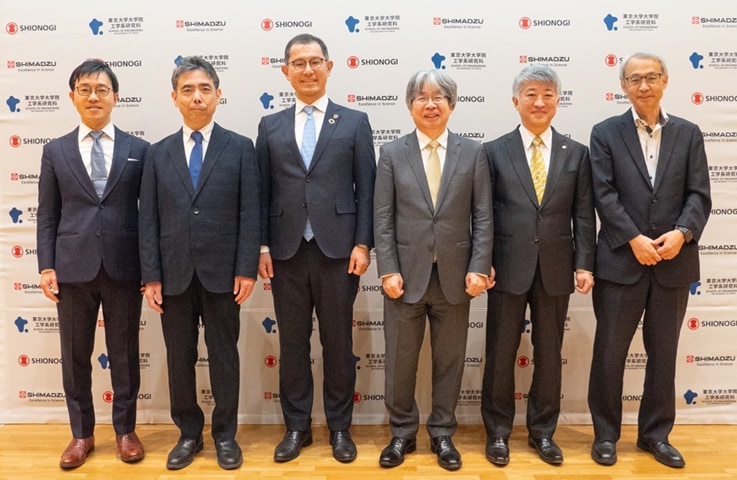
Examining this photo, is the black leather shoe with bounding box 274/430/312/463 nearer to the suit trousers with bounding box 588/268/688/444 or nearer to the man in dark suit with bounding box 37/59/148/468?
the man in dark suit with bounding box 37/59/148/468

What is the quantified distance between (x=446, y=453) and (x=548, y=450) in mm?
501

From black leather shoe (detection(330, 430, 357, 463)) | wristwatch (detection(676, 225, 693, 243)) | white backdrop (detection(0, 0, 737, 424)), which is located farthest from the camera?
white backdrop (detection(0, 0, 737, 424))

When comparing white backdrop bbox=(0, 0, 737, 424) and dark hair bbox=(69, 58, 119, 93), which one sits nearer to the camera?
dark hair bbox=(69, 58, 119, 93)

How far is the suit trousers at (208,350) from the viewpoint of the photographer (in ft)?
9.34

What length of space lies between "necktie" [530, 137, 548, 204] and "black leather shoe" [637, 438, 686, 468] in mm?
1322

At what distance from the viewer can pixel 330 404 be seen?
119 inches

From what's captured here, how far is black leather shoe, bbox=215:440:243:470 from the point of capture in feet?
9.43

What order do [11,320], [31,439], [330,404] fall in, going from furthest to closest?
[11,320] < [31,439] < [330,404]

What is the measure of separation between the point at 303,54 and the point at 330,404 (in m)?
1.70

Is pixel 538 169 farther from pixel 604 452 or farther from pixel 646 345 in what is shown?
pixel 604 452

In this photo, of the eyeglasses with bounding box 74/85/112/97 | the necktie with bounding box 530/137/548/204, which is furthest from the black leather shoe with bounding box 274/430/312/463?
the eyeglasses with bounding box 74/85/112/97

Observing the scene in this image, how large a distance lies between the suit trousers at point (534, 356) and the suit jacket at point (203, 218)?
3.96ft

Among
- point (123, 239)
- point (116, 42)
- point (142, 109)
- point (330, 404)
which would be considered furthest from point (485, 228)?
point (116, 42)

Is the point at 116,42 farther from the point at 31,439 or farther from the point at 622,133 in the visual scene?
the point at 622,133
